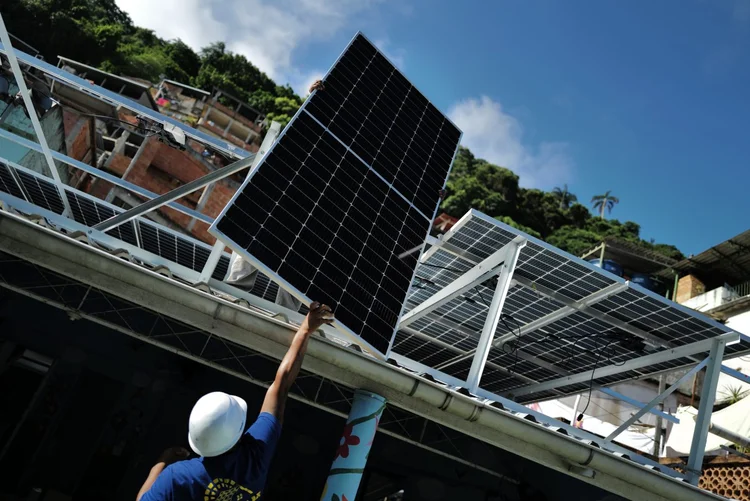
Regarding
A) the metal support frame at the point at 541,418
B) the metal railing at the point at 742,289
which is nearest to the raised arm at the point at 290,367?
the metal support frame at the point at 541,418

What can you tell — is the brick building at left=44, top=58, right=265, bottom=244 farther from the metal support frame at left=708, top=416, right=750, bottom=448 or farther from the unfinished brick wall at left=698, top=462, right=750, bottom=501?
the unfinished brick wall at left=698, top=462, right=750, bottom=501

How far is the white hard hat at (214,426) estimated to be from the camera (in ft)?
10.2

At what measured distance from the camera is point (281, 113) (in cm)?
6412

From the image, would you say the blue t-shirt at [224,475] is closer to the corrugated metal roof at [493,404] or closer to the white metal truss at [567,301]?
Result: the corrugated metal roof at [493,404]

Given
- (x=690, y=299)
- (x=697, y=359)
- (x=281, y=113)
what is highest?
(x=281, y=113)

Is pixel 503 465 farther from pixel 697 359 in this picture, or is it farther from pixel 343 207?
pixel 343 207

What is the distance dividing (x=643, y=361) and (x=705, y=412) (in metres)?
1.48

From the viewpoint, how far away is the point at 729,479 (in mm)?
14469

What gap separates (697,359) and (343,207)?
6.88 metres

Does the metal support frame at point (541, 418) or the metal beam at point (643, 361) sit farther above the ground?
the metal beam at point (643, 361)

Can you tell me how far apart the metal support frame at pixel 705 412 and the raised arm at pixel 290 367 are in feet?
19.5

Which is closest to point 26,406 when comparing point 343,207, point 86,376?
point 86,376

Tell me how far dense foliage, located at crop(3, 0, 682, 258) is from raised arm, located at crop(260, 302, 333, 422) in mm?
51424

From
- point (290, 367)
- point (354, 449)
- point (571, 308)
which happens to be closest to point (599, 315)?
point (571, 308)
